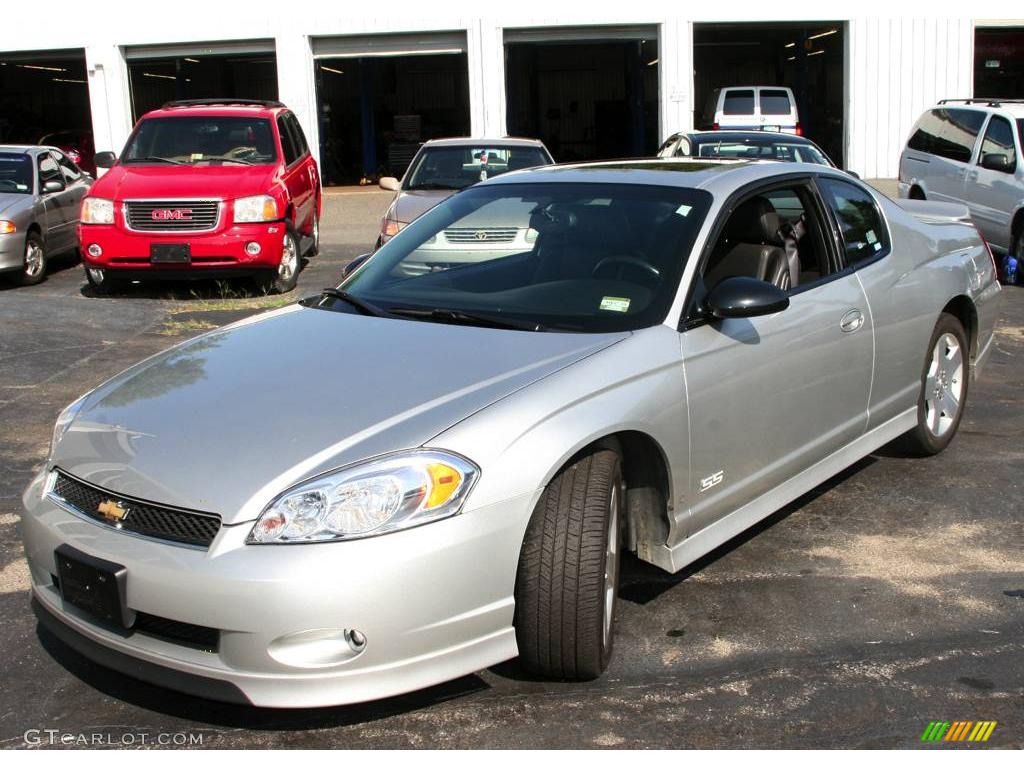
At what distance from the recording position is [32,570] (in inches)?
142

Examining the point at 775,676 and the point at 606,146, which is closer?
the point at 775,676

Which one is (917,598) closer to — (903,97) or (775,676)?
A: (775,676)

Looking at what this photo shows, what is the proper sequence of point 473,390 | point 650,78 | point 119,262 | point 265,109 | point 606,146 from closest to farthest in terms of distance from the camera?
point 473,390 < point 119,262 < point 265,109 < point 606,146 < point 650,78

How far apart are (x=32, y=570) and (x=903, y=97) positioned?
24026 millimetres

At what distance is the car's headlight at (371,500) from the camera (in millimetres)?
3076

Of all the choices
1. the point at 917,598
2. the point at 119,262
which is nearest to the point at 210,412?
the point at 917,598

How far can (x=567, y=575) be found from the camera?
133 inches

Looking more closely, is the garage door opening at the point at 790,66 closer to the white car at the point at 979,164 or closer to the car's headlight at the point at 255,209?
the white car at the point at 979,164

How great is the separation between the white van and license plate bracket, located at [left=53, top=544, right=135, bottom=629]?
23014 mm

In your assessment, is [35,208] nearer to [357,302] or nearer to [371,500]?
[357,302]

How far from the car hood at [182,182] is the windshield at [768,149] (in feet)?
16.7

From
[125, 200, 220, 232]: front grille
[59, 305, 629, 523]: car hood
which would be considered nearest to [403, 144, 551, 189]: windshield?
[125, 200, 220, 232]: front grille

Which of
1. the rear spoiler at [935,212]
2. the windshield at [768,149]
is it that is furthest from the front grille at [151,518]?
the windshield at [768,149]

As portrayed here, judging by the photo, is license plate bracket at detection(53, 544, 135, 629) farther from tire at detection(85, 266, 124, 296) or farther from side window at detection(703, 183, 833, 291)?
tire at detection(85, 266, 124, 296)
